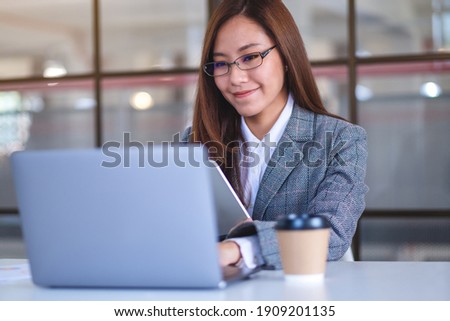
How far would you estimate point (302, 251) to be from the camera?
125cm

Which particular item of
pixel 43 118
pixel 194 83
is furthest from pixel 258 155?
pixel 43 118

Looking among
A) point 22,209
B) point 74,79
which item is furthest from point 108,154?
point 74,79

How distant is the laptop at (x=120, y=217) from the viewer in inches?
43.0

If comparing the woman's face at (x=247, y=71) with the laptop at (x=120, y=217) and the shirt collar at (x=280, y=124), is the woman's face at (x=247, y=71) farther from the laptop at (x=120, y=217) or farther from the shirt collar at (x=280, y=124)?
the laptop at (x=120, y=217)

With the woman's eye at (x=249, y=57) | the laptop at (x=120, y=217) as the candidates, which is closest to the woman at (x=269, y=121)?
the woman's eye at (x=249, y=57)

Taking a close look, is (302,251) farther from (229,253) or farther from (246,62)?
(246,62)

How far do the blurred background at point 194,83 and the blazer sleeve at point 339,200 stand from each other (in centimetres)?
133

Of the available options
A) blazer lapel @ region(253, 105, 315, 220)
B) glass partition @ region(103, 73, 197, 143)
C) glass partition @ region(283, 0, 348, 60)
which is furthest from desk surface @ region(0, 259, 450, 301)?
glass partition @ region(103, 73, 197, 143)

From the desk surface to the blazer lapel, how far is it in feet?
2.22

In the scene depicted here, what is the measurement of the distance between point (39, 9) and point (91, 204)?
2960mm

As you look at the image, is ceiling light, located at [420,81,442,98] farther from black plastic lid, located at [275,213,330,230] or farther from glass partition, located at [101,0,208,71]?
black plastic lid, located at [275,213,330,230]

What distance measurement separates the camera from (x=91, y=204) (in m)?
1.15

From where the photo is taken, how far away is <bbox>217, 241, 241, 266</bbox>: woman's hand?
4.33 feet

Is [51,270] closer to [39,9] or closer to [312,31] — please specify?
[312,31]
